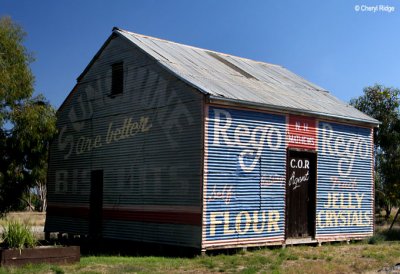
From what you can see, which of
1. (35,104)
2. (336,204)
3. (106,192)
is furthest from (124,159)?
(336,204)

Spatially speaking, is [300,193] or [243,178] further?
[300,193]

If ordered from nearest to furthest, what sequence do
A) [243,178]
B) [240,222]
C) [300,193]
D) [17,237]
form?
[17,237]
[240,222]
[243,178]
[300,193]

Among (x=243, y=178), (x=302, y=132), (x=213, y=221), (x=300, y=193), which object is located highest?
(x=302, y=132)

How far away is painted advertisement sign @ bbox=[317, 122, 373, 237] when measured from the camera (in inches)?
770

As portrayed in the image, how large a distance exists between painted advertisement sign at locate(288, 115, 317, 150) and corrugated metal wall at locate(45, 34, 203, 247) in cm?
370

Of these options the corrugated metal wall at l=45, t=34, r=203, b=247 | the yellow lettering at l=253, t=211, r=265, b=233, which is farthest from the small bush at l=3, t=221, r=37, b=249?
the yellow lettering at l=253, t=211, r=265, b=233

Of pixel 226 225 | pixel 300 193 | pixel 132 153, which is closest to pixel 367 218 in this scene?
pixel 300 193

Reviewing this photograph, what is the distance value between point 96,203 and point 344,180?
8843 mm

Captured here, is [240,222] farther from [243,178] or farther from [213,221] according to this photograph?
[243,178]

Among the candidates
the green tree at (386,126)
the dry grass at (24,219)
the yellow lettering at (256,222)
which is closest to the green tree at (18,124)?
the dry grass at (24,219)

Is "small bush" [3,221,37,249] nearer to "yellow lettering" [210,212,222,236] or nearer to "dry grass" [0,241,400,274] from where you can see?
"dry grass" [0,241,400,274]

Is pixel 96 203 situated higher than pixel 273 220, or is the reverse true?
pixel 96 203

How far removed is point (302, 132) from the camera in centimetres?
1883

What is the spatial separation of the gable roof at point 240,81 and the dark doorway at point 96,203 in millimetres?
4853
